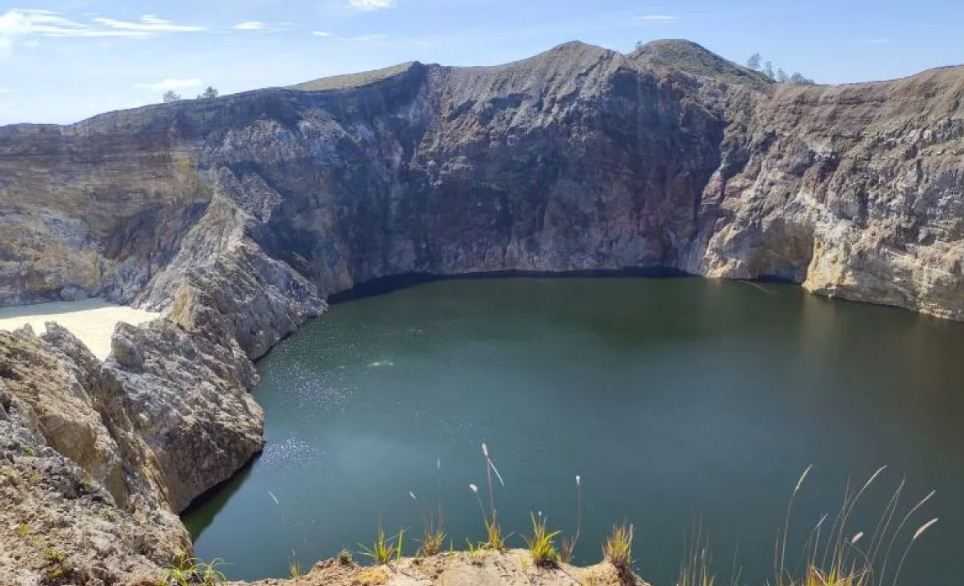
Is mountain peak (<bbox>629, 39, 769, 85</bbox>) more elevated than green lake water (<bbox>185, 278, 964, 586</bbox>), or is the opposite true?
mountain peak (<bbox>629, 39, 769, 85</bbox>)

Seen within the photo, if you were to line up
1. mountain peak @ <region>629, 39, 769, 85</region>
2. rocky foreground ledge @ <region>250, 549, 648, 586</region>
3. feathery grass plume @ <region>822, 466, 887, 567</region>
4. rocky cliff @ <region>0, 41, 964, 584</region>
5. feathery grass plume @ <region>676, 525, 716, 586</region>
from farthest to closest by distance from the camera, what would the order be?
mountain peak @ <region>629, 39, 769, 85</region> → rocky cliff @ <region>0, 41, 964, 584</region> → rocky foreground ledge @ <region>250, 549, 648, 586</region> → feathery grass plume @ <region>676, 525, 716, 586</region> → feathery grass plume @ <region>822, 466, 887, 567</region>

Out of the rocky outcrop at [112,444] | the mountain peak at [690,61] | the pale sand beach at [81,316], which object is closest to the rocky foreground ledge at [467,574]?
the rocky outcrop at [112,444]

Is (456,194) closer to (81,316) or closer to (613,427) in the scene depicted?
(81,316)

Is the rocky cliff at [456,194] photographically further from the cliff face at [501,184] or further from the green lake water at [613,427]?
the green lake water at [613,427]

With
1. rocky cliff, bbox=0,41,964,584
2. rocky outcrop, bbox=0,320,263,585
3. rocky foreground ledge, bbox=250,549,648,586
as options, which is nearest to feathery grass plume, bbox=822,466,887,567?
rocky foreground ledge, bbox=250,549,648,586

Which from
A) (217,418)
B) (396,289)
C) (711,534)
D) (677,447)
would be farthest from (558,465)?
(396,289)

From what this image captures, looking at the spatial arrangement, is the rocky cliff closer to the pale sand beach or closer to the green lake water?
the pale sand beach

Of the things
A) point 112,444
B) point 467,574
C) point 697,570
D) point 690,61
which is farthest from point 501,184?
point 467,574
